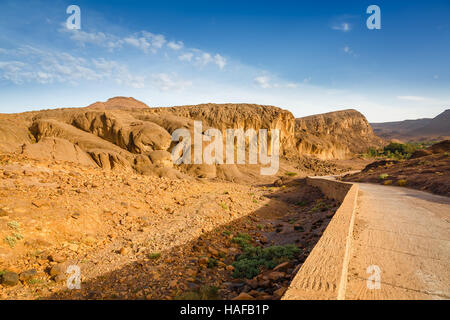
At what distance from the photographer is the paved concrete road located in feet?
9.33

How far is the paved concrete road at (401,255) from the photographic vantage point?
2844 mm

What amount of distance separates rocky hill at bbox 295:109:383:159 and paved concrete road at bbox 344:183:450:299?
217 feet

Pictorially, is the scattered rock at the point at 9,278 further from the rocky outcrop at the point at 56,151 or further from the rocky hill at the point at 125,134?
the rocky outcrop at the point at 56,151

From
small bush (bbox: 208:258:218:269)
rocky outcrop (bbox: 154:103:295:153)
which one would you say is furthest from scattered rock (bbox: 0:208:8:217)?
rocky outcrop (bbox: 154:103:295:153)

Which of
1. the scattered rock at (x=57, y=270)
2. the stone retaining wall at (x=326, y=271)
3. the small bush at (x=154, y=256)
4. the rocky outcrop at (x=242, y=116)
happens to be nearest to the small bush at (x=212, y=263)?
the small bush at (x=154, y=256)

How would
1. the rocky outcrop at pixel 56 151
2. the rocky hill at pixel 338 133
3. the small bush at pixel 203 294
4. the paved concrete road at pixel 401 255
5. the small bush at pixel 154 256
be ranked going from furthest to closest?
the rocky hill at pixel 338 133, the rocky outcrop at pixel 56 151, the small bush at pixel 154 256, the small bush at pixel 203 294, the paved concrete road at pixel 401 255

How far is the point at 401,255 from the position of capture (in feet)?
12.6

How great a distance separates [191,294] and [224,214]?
6.71 meters

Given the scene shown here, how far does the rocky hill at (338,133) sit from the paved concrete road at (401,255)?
6601cm

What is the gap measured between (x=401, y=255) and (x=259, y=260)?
3.15 meters

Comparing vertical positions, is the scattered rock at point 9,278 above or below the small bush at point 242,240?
above

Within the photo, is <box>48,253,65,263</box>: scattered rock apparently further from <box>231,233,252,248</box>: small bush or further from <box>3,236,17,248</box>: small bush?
<box>231,233,252,248</box>: small bush

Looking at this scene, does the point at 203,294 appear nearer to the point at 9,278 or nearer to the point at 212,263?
the point at 212,263

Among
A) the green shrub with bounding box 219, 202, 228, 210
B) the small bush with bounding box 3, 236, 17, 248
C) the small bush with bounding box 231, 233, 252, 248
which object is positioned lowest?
the small bush with bounding box 231, 233, 252, 248
